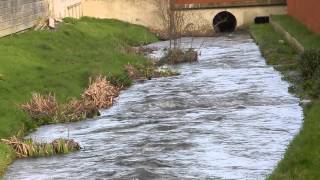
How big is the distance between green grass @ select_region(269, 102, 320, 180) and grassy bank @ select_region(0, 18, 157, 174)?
6.65 metres

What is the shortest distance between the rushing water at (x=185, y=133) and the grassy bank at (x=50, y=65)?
1136 mm

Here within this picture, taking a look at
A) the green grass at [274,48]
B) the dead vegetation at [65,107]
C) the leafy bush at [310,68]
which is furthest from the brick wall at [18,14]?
the leafy bush at [310,68]

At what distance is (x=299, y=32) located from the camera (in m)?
39.9

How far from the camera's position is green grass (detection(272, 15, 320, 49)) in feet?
109

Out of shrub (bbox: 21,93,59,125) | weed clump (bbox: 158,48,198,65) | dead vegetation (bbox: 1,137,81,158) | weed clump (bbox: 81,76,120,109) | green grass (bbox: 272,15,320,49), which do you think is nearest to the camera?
dead vegetation (bbox: 1,137,81,158)

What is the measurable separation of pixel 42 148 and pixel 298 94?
32.6ft

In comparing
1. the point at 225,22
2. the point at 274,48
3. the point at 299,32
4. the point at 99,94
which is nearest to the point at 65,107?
the point at 99,94

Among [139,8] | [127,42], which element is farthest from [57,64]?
[139,8]

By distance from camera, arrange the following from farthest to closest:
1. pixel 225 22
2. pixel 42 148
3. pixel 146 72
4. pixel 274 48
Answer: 1. pixel 225 22
2. pixel 274 48
3. pixel 146 72
4. pixel 42 148

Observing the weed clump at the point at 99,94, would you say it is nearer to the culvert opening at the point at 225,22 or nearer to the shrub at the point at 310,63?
the shrub at the point at 310,63

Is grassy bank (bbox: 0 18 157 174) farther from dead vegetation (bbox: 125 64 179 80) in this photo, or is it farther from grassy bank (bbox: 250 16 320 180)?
grassy bank (bbox: 250 16 320 180)

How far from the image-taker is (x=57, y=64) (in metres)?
30.8

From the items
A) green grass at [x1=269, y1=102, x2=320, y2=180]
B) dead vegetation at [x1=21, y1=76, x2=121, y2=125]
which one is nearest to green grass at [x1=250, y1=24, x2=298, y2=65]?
dead vegetation at [x1=21, y1=76, x2=121, y2=125]

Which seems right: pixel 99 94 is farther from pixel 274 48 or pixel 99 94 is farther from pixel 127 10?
pixel 127 10
